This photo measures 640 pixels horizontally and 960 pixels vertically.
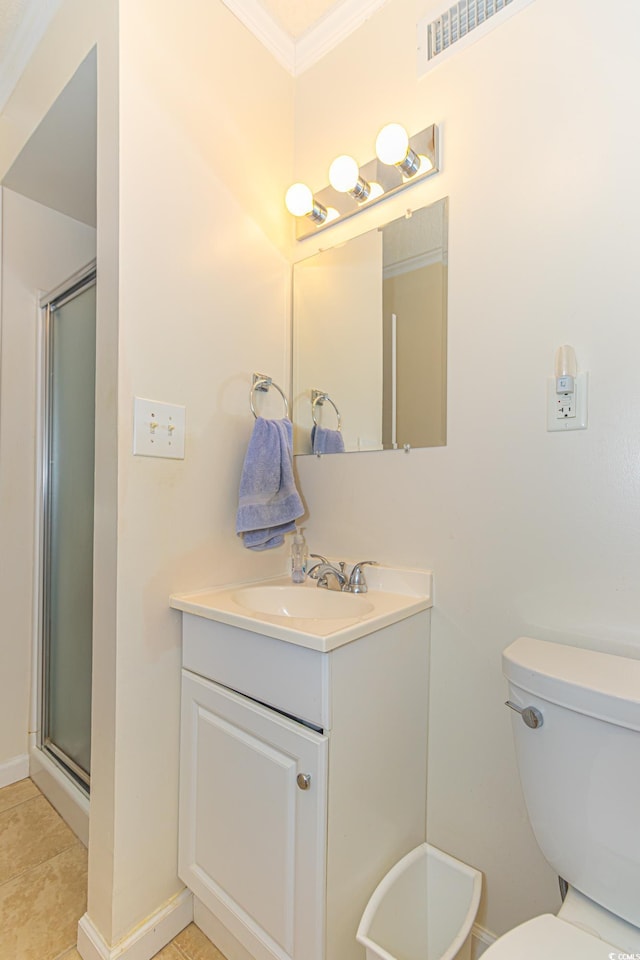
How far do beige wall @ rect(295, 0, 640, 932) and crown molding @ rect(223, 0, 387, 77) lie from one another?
0.15 metres

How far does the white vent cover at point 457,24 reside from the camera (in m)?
1.09

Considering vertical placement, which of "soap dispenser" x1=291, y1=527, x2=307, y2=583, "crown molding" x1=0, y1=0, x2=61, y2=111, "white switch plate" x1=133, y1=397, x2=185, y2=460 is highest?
"crown molding" x1=0, y1=0, x2=61, y2=111

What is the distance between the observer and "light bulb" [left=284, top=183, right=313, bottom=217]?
1.42 meters

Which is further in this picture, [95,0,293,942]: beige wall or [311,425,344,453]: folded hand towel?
[311,425,344,453]: folded hand towel

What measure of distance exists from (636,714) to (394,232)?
4.18 feet

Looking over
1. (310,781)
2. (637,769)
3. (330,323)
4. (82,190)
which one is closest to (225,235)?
(330,323)

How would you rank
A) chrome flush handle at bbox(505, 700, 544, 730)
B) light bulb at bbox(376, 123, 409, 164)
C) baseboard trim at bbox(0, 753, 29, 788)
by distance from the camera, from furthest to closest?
baseboard trim at bbox(0, 753, 29, 788) < light bulb at bbox(376, 123, 409, 164) < chrome flush handle at bbox(505, 700, 544, 730)

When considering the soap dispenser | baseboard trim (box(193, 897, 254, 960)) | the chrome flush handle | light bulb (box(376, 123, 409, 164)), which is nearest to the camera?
the chrome flush handle

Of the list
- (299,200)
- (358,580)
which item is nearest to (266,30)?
(299,200)

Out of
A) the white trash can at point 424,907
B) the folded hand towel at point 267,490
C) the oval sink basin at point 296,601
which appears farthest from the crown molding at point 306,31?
the white trash can at point 424,907

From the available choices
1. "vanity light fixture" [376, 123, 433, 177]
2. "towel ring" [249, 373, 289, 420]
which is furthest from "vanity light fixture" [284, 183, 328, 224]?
"towel ring" [249, 373, 289, 420]

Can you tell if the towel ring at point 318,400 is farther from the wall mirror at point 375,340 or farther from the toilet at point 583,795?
the toilet at point 583,795

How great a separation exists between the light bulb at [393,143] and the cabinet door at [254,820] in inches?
56.1

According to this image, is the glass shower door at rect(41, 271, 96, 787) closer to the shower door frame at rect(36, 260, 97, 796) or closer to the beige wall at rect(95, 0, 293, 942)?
the shower door frame at rect(36, 260, 97, 796)
